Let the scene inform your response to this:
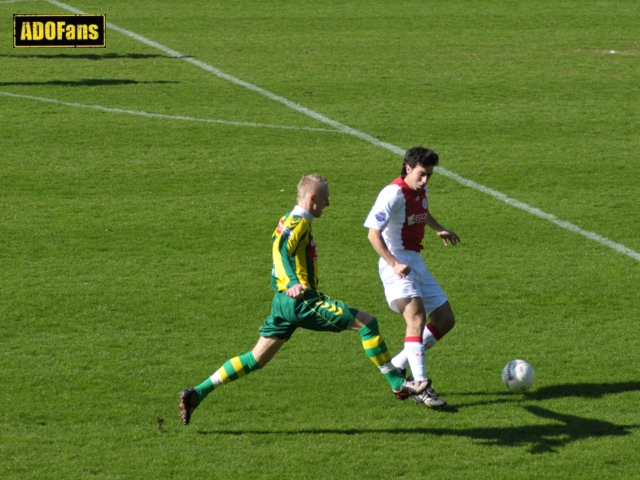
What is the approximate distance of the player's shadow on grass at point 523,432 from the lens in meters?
7.01

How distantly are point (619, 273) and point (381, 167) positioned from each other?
4668 mm

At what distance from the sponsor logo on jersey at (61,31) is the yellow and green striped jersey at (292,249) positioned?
47.6 feet

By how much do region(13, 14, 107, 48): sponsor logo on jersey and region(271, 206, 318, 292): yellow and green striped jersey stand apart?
14523mm

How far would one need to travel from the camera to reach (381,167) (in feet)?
47.0

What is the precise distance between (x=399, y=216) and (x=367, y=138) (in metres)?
8.01

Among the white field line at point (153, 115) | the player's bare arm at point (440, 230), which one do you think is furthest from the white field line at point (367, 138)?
the player's bare arm at point (440, 230)

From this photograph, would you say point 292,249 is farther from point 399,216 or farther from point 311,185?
point 399,216

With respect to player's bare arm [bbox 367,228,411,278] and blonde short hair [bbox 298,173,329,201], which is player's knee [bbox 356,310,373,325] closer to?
player's bare arm [bbox 367,228,411,278]

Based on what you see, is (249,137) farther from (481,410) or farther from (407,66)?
(481,410)

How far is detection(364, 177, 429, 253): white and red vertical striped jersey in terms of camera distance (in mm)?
7566

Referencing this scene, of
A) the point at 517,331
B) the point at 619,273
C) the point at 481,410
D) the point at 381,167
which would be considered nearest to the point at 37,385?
Result: the point at 481,410

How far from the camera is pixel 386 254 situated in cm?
745

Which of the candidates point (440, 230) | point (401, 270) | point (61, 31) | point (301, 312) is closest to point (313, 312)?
point (301, 312)

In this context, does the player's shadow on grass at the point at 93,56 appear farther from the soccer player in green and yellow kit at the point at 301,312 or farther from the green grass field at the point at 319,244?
the soccer player in green and yellow kit at the point at 301,312
